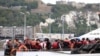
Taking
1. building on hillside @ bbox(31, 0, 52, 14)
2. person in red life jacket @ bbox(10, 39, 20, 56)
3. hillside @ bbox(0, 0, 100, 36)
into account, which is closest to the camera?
person in red life jacket @ bbox(10, 39, 20, 56)

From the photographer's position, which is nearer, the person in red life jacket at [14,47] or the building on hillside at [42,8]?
the person in red life jacket at [14,47]

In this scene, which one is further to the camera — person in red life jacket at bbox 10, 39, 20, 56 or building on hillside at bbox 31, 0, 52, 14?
building on hillside at bbox 31, 0, 52, 14

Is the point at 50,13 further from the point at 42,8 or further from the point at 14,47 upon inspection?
the point at 14,47

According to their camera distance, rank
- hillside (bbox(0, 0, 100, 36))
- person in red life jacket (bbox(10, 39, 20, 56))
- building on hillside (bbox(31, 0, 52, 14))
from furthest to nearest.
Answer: building on hillside (bbox(31, 0, 52, 14)), hillside (bbox(0, 0, 100, 36)), person in red life jacket (bbox(10, 39, 20, 56))

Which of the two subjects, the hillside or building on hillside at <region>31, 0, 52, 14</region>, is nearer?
the hillside

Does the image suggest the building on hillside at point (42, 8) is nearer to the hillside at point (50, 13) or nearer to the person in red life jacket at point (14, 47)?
the hillside at point (50, 13)

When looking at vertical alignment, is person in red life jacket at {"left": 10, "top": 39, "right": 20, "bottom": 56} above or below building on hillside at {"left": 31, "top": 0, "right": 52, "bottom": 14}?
below

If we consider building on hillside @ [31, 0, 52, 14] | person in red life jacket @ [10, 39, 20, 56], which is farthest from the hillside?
person in red life jacket @ [10, 39, 20, 56]

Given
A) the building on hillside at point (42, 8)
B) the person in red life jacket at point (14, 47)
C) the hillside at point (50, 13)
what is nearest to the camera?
Result: the person in red life jacket at point (14, 47)

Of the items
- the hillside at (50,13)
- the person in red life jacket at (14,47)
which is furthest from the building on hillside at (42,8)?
the person in red life jacket at (14,47)

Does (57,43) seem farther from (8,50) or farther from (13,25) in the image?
(13,25)

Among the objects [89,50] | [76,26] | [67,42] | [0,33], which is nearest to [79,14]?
[76,26]

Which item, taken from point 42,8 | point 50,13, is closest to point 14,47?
Answer: point 50,13

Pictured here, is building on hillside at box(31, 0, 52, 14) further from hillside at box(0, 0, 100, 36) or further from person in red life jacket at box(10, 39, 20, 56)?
person in red life jacket at box(10, 39, 20, 56)
